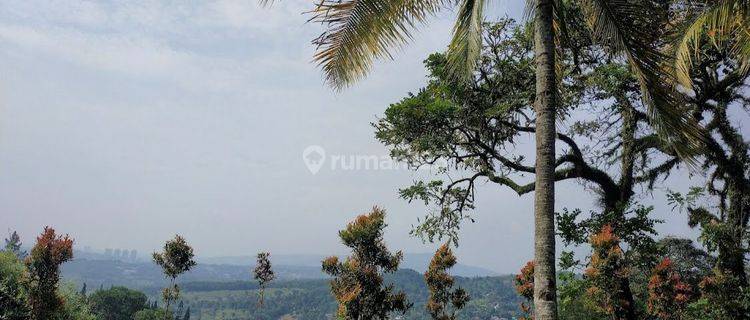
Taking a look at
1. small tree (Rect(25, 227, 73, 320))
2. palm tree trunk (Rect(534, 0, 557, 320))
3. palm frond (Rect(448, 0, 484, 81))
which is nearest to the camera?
palm tree trunk (Rect(534, 0, 557, 320))

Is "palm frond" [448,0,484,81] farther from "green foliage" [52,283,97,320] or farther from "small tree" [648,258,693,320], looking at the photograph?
"green foliage" [52,283,97,320]

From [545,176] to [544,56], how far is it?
4.77ft

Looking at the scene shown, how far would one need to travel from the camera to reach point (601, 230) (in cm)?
1291

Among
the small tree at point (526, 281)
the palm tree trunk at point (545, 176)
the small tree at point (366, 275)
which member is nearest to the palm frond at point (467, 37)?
the palm tree trunk at point (545, 176)

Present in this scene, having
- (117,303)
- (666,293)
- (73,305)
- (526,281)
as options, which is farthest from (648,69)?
(117,303)

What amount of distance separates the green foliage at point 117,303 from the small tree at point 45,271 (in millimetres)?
78801

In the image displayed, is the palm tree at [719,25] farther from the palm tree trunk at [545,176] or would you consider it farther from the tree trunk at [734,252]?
the tree trunk at [734,252]

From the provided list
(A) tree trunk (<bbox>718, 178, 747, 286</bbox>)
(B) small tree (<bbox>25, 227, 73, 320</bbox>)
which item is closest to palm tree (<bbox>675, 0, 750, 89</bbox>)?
(A) tree trunk (<bbox>718, 178, 747, 286</bbox>)

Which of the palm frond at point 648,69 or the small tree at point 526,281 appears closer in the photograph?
the palm frond at point 648,69

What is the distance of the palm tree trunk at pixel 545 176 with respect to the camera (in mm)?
5090

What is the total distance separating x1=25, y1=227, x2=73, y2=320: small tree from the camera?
21.4 m

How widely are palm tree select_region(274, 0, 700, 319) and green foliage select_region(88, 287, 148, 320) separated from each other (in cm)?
9981

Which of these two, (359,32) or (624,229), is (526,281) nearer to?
(624,229)

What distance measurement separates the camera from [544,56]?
5848 millimetres
